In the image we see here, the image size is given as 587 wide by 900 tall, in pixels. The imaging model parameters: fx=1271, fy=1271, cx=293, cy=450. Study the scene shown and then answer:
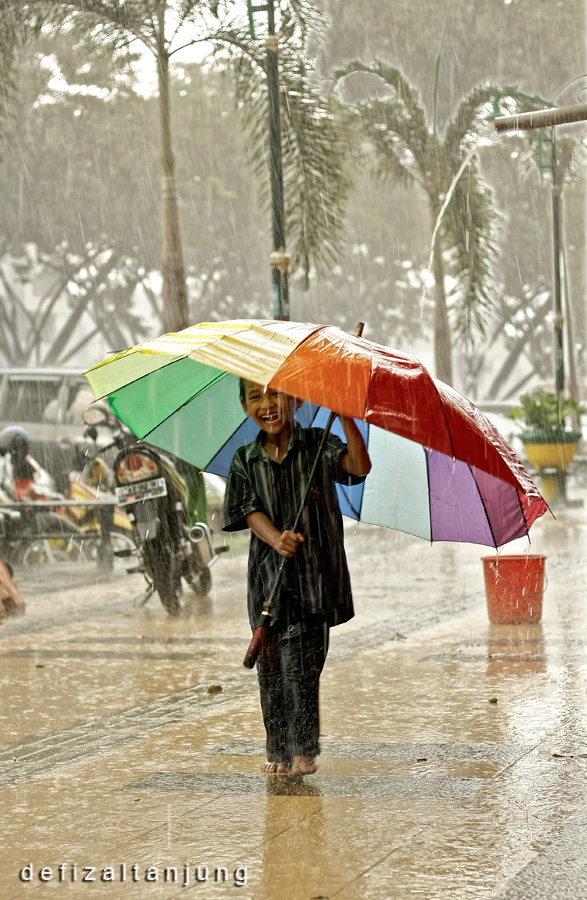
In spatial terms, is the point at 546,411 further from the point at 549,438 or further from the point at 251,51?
the point at 251,51

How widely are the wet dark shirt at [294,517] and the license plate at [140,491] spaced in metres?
5.16

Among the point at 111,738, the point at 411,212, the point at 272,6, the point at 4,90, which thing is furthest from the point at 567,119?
the point at 411,212

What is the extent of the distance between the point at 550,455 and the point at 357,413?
1583 centimetres

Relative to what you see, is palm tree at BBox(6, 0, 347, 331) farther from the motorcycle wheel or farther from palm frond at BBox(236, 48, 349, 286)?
the motorcycle wheel

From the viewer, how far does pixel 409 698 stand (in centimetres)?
674

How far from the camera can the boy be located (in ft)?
16.8

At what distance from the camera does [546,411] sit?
20.2 meters

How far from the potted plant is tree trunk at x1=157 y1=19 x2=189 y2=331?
7.49 m

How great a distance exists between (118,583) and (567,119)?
6056 millimetres

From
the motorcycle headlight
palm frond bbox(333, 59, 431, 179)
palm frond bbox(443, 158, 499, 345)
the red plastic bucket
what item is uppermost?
palm frond bbox(333, 59, 431, 179)

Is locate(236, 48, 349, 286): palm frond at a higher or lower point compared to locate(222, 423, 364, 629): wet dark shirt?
higher

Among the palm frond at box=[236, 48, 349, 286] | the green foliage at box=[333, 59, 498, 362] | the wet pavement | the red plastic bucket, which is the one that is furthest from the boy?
the green foliage at box=[333, 59, 498, 362]

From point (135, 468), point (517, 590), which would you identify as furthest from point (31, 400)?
point (517, 590)

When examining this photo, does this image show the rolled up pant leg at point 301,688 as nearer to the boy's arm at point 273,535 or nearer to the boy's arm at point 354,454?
A: the boy's arm at point 273,535
